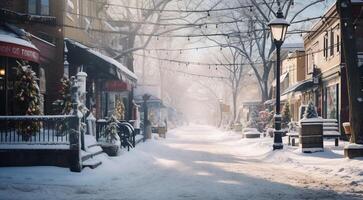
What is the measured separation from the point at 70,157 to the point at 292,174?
617 cm

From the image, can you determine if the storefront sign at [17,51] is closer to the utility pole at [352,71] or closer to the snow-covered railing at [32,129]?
the snow-covered railing at [32,129]

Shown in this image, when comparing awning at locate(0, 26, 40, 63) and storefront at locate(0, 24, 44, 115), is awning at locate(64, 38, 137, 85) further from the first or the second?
awning at locate(0, 26, 40, 63)

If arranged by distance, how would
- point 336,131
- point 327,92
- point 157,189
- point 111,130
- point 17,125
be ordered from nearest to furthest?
1. point 157,189
2. point 17,125
3. point 111,130
4. point 336,131
5. point 327,92

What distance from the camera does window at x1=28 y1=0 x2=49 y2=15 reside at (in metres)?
20.8

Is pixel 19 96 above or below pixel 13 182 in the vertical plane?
above

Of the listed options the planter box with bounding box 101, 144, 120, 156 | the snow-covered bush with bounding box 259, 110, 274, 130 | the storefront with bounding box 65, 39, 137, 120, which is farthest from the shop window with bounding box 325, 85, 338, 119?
the planter box with bounding box 101, 144, 120, 156

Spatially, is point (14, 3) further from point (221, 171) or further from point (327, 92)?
point (327, 92)

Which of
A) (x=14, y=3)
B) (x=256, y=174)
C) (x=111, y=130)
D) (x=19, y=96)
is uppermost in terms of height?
(x=14, y=3)

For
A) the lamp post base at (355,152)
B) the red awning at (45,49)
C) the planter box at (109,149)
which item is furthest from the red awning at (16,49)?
the lamp post base at (355,152)

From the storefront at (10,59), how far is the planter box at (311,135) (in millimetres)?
9910

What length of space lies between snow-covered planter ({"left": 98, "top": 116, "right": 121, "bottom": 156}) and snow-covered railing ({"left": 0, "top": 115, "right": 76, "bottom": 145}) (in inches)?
138

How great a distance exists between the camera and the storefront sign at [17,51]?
1528 cm

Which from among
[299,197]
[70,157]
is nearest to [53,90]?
[70,157]

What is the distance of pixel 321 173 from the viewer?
13.3 meters
